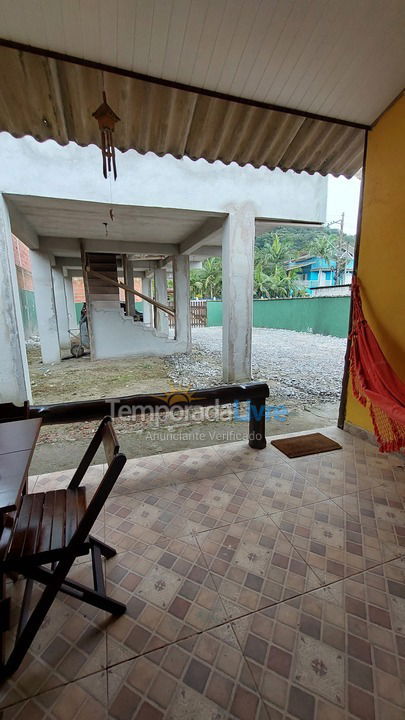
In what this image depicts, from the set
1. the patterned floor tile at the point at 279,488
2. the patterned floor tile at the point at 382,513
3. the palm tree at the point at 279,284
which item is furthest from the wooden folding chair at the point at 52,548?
the palm tree at the point at 279,284

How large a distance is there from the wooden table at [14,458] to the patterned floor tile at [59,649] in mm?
615

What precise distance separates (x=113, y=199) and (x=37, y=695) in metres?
5.02

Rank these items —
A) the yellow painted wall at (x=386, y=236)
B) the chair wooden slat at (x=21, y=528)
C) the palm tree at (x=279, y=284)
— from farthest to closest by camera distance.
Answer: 1. the palm tree at (x=279, y=284)
2. the yellow painted wall at (x=386, y=236)
3. the chair wooden slat at (x=21, y=528)

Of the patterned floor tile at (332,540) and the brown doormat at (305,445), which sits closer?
the patterned floor tile at (332,540)

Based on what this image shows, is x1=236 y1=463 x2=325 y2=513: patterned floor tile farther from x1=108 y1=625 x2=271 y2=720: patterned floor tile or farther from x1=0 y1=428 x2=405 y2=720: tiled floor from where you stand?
x1=108 y1=625 x2=271 y2=720: patterned floor tile

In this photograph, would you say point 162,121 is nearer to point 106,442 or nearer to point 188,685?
point 106,442

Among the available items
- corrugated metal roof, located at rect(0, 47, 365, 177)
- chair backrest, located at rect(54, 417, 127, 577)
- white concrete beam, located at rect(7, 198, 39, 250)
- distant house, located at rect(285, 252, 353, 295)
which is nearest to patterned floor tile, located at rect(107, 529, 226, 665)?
chair backrest, located at rect(54, 417, 127, 577)

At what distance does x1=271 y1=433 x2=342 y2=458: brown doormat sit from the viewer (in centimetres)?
266

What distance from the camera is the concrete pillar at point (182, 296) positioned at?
8.38 m

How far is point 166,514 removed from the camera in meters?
1.90

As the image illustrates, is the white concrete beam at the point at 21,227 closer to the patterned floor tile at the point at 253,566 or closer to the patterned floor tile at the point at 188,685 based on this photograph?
the patterned floor tile at the point at 253,566

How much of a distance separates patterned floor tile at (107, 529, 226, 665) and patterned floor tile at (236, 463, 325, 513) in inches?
23.8

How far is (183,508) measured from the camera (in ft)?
6.41

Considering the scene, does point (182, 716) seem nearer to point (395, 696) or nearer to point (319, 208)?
point (395, 696)
